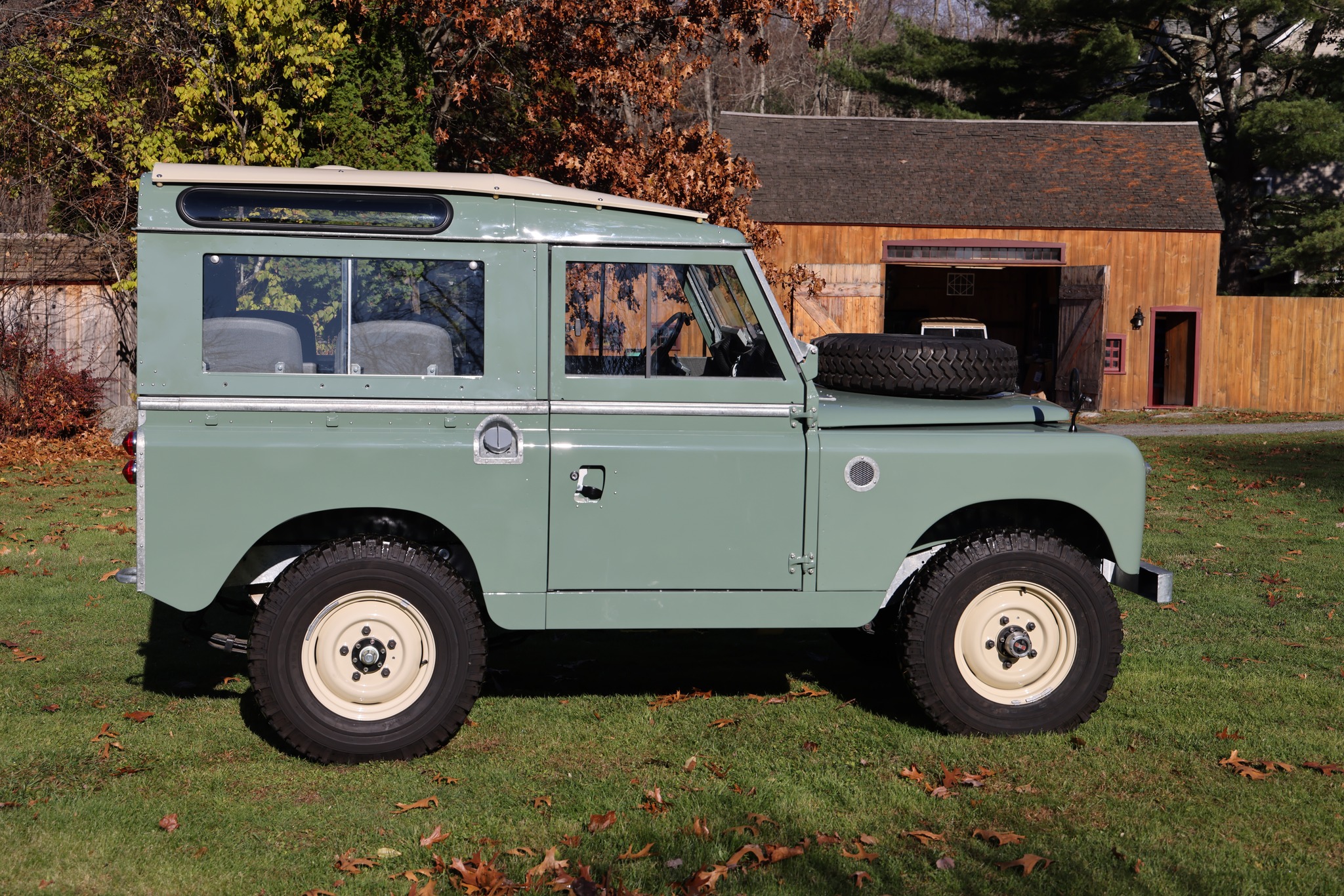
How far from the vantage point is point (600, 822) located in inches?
182

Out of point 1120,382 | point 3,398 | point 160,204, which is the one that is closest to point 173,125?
point 3,398

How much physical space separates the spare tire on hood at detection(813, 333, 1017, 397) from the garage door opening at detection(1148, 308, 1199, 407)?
68.8 ft

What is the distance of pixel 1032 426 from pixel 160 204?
→ 13.3ft

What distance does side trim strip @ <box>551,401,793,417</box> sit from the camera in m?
5.29

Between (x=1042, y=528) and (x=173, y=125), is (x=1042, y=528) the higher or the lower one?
the lower one

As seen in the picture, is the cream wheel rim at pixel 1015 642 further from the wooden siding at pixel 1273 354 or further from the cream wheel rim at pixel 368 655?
the wooden siding at pixel 1273 354

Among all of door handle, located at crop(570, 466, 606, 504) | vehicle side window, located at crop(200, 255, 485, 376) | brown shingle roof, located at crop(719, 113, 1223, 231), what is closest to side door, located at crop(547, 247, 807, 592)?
door handle, located at crop(570, 466, 606, 504)

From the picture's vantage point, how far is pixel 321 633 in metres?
5.18

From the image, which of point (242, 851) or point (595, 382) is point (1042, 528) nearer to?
point (595, 382)

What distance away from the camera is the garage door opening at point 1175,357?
82.7ft

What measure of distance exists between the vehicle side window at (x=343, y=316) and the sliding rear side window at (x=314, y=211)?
14 centimetres

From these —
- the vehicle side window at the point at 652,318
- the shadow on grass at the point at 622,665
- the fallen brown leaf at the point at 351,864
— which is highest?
the vehicle side window at the point at 652,318

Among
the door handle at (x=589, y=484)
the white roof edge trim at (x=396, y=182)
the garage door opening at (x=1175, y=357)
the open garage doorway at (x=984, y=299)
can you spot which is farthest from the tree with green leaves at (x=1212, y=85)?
the door handle at (x=589, y=484)

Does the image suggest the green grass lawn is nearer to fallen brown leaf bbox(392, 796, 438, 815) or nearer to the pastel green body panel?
fallen brown leaf bbox(392, 796, 438, 815)
